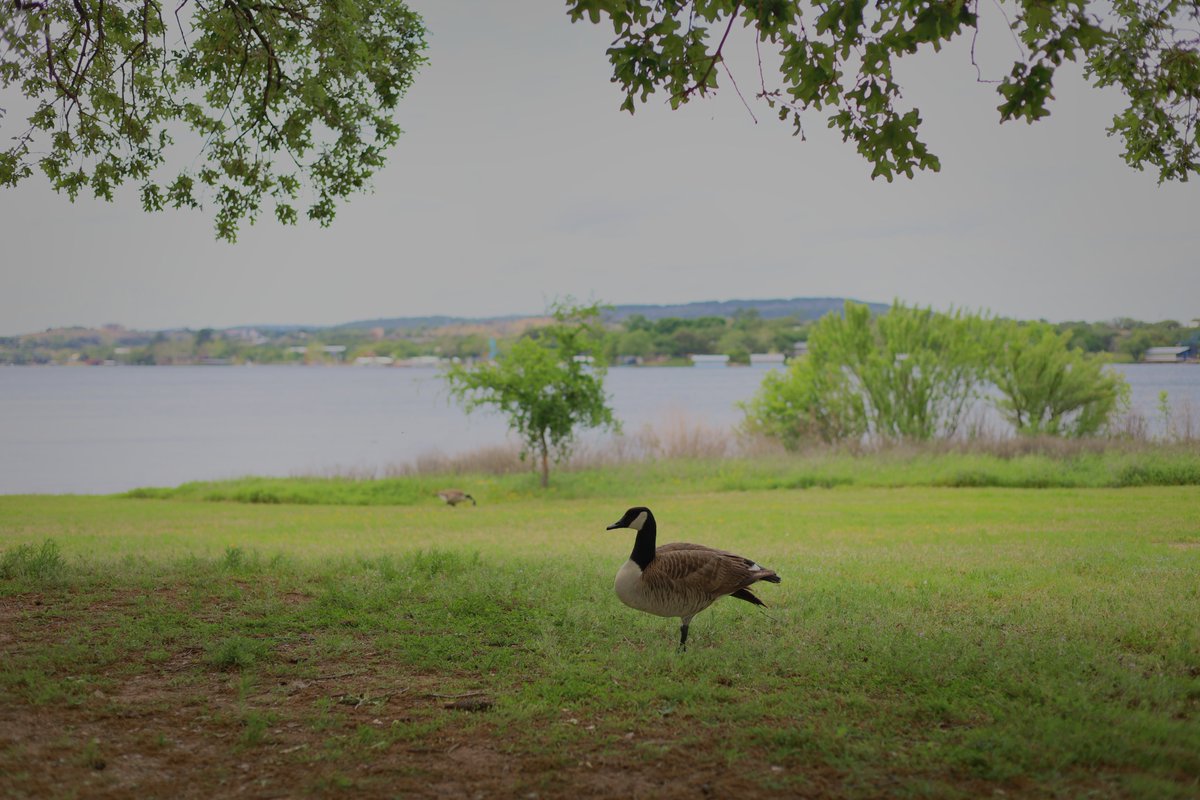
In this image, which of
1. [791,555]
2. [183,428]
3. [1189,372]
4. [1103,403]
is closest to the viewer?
[791,555]

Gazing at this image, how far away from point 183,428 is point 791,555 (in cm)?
5314

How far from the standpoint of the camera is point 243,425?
59.6m

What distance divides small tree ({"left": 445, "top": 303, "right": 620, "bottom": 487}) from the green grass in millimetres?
1455

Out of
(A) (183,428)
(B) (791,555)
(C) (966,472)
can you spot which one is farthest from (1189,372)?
(A) (183,428)

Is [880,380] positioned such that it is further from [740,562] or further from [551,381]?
[740,562]

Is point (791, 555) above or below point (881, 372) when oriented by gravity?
below

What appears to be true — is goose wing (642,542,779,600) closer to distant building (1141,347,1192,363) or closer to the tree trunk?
the tree trunk

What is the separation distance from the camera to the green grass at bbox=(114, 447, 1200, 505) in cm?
1809

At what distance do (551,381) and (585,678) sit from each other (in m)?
15.5

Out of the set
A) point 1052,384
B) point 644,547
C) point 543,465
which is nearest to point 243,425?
point 543,465

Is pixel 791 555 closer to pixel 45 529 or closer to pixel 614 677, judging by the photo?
pixel 614 677

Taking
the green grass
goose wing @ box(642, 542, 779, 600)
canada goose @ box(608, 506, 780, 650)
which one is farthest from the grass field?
the green grass

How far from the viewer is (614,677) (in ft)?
18.7

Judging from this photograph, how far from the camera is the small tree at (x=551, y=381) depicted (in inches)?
830
